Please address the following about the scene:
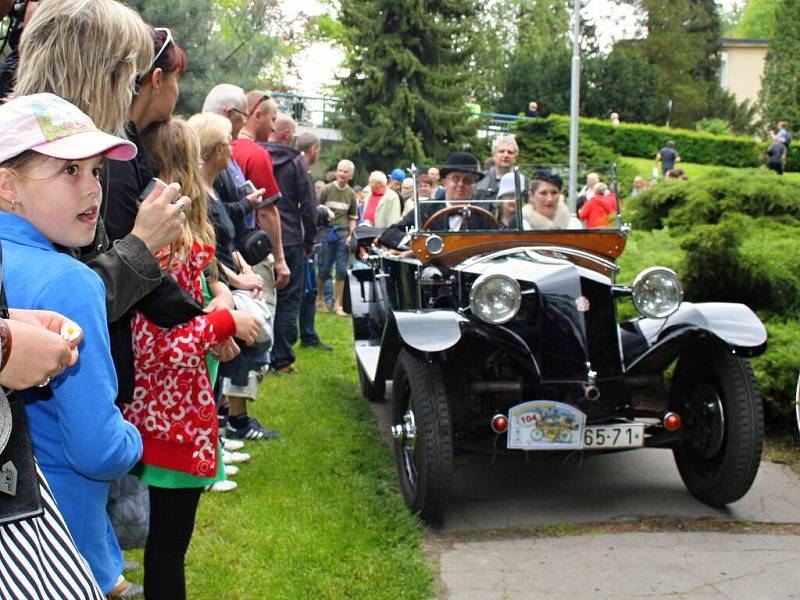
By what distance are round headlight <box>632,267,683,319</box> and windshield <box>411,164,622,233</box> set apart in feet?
3.10

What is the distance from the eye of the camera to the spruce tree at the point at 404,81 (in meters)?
31.5

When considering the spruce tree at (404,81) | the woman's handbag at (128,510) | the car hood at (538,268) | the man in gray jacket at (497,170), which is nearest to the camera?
the woman's handbag at (128,510)

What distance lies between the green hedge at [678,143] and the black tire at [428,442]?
33.9 meters

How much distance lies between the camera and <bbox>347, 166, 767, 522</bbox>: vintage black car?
14.7 ft

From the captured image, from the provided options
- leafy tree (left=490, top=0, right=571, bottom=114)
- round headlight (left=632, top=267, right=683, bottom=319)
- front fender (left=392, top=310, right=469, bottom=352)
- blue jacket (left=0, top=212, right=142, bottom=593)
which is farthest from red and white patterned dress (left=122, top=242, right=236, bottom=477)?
leafy tree (left=490, top=0, right=571, bottom=114)

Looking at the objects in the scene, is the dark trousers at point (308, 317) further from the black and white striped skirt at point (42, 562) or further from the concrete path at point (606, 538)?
the black and white striped skirt at point (42, 562)

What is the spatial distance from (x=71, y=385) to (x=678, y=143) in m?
39.7

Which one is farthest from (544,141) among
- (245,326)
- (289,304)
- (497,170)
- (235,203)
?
(245,326)

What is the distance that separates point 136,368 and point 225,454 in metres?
2.81

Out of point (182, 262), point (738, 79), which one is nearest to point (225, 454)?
point (182, 262)

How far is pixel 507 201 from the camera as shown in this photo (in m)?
5.98

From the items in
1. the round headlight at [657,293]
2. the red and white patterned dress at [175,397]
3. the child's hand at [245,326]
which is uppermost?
the child's hand at [245,326]

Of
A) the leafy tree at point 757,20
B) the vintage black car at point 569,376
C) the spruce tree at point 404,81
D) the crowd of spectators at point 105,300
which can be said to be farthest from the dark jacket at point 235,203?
the leafy tree at point 757,20

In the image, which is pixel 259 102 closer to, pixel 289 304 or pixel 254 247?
pixel 289 304
